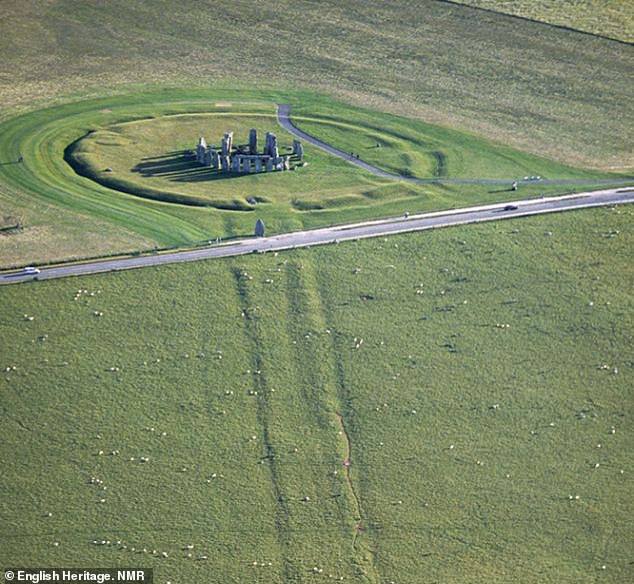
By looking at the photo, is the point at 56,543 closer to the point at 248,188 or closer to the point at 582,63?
the point at 248,188

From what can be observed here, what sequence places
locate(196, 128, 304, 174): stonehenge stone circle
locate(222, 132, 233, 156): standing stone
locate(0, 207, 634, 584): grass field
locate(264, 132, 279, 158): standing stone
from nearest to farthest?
locate(0, 207, 634, 584): grass field, locate(196, 128, 304, 174): stonehenge stone circle, locate(264, 132, 279, 158): standing stone, locate(222, 132, 233, 156): standing stone

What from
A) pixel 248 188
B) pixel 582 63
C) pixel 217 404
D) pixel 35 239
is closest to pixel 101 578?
pixel 217 404

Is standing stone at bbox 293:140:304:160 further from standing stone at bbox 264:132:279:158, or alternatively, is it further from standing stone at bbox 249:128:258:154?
standing stone at bbox 249:128:258:154

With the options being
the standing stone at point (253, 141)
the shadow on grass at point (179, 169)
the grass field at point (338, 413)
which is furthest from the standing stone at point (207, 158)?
the grass field at point (338, 413)

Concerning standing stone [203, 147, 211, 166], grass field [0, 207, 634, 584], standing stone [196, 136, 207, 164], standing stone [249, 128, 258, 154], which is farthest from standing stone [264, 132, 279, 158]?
grass field [0, 207, 634, 584]

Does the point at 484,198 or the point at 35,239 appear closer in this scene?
the point at 35,239

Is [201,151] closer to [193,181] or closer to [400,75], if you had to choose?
[193,181]
